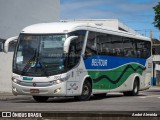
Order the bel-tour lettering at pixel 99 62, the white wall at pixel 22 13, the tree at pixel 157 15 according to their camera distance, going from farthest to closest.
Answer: the tree at pixel 157 15, the white wall at pixel 22 13, the bel-tour lettering at pixel 99 62

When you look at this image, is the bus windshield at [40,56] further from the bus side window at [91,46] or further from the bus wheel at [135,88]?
the bus wheel at [135,88]

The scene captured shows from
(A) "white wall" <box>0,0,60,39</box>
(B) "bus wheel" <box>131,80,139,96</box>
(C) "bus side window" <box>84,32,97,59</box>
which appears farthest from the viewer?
(A) "white wall" <box>0,0,60,39</box>

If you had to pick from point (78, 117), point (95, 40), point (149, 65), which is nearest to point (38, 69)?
point (95, 40)

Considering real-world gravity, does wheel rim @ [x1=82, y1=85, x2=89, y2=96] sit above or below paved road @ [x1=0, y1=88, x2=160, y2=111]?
above

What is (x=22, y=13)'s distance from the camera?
38.7 meters

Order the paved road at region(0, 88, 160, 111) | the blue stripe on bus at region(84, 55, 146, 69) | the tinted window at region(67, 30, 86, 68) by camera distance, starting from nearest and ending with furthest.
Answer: the paved road at region(0, 88, 160, 111), the tinted window at region(67, 30, 86, 68), the blue stripe on bus at region(84, 55, 146, 69)

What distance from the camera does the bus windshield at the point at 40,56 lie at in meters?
20.0

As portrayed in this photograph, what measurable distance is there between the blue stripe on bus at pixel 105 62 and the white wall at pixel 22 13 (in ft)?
40.5

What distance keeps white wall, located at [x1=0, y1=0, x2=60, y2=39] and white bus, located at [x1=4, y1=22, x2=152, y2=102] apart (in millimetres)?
13213

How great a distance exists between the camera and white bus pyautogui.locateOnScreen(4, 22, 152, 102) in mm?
19938

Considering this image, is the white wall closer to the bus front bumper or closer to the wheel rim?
the wheel rim

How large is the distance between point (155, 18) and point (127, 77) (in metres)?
14.9

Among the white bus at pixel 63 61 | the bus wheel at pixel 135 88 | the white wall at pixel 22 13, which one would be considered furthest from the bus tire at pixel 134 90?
the white wall at pixel 22 13

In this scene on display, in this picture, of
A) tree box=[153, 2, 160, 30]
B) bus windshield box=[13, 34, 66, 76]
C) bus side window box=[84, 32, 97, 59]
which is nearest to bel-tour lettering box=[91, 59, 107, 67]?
bus side window box=[84, 32, 97, 59]
